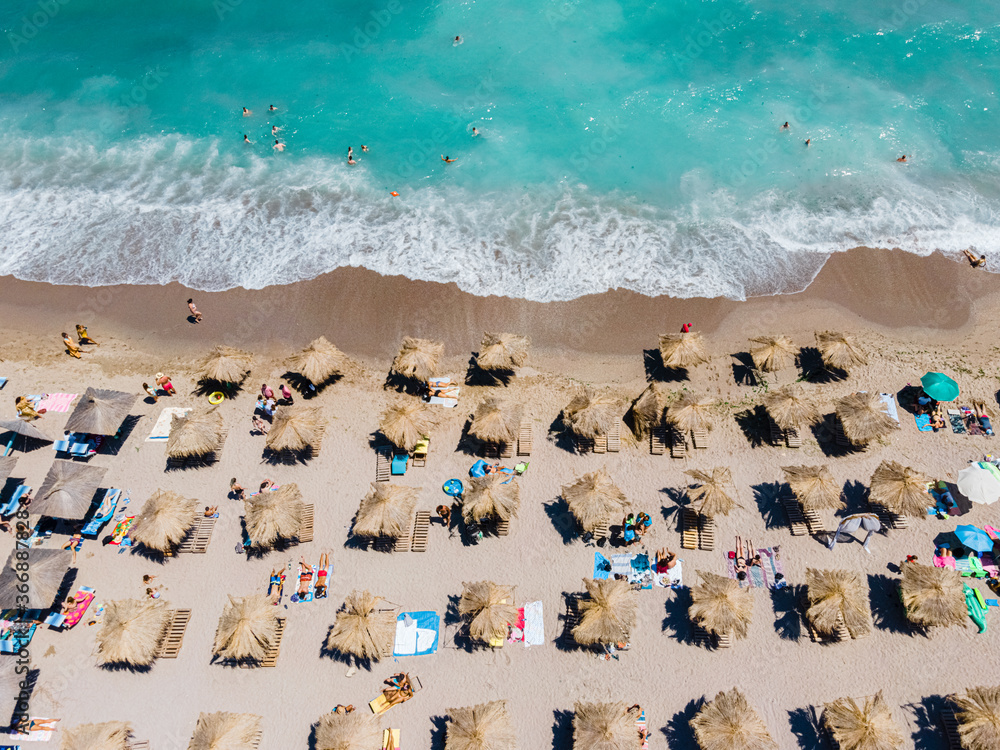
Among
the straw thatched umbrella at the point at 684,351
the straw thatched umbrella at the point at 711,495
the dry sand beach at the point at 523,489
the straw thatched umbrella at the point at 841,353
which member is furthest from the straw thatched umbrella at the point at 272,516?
the straw thatched umbrella at the point at 841,353

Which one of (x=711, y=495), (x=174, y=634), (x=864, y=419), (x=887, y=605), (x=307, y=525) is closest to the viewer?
(x=174, y=634)

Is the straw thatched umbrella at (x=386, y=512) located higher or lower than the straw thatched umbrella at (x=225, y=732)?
higher

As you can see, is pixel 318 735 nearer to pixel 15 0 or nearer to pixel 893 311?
pixel 893 311

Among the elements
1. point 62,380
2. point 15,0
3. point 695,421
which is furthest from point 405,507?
point 15,0

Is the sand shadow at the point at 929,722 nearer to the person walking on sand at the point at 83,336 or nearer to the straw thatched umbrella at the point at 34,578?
the straw thatched umbrella at the point at 34,578

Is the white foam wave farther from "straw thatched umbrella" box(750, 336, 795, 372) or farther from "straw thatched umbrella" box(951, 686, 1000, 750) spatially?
"straw thatched umbrella" box(951, 686, 1000, 750)

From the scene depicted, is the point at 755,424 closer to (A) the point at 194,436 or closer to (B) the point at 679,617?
(B) the point at 679,617

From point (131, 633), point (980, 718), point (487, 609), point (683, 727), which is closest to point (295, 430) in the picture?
point (131, 633)
